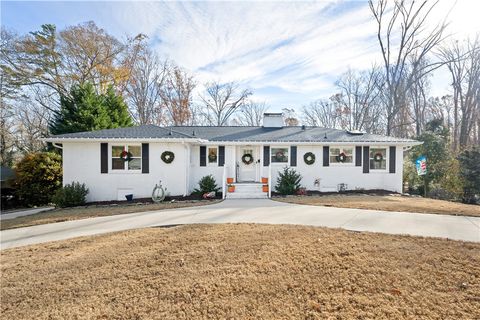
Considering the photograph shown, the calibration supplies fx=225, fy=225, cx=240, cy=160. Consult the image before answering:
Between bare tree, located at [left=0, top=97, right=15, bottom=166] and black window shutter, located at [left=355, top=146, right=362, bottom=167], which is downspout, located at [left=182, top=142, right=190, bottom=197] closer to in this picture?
black window shutter, located at [left=355, top=146, right=362, bottom=167]

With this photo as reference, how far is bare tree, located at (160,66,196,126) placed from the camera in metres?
25.5

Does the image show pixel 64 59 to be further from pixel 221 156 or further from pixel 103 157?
pixel 221 156

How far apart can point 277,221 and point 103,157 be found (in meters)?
8.96

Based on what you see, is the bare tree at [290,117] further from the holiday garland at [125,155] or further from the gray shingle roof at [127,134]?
the holiday garland at [125,155]

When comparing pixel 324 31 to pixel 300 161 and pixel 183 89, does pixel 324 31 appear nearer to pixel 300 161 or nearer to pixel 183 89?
pixel 300 161

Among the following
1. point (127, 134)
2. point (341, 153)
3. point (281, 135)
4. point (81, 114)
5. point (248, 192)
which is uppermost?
point (81, 114)

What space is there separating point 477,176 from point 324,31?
10435 mm

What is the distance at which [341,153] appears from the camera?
39.4 ft

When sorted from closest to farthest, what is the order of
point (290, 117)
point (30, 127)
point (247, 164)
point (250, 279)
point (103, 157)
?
point (250, 279), point (103, 157), point (247, 164), point (30, 127), point (290, 117)

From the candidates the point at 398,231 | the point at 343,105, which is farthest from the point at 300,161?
the point at 343,105

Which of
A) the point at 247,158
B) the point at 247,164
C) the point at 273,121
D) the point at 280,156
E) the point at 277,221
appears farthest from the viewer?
the point at 273,121

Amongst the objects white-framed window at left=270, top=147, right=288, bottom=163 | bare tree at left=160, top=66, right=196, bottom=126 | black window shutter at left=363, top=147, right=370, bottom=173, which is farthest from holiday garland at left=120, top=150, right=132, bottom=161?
bare tree at left=160, top=66, right=196, bottom=126

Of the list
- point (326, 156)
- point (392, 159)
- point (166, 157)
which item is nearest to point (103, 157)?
point (166, 157)

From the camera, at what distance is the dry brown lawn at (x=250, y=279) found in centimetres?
254
